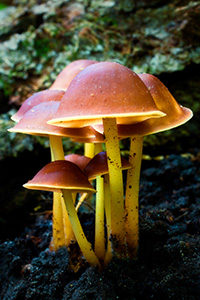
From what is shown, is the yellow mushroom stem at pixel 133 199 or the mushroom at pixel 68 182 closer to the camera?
the mushroom at pixel 68 182

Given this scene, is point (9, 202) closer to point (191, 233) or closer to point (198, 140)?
point (191, 233)

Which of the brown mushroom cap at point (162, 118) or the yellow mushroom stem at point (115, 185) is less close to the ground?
the brown mushroom cap at point (162, 118)

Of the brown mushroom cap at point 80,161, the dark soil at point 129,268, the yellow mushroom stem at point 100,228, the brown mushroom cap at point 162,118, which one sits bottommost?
the dark soil at point 129,268

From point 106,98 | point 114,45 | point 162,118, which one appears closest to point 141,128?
point 162,118

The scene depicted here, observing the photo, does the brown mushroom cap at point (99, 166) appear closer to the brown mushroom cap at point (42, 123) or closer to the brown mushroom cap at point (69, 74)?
the brown mushroom cap at point (42, 123)

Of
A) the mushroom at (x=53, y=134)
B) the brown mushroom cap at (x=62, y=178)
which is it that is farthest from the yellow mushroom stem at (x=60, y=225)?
the brown mushroom cap at (x=62, y=178)

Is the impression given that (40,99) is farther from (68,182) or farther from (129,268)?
(129,268)
